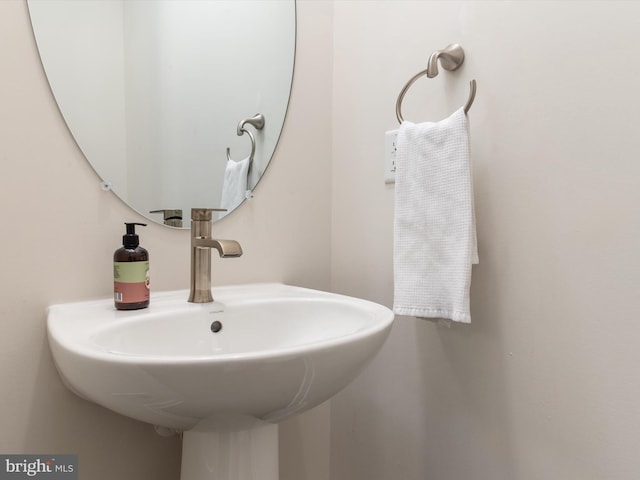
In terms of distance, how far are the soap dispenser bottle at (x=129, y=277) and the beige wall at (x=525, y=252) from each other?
53cm

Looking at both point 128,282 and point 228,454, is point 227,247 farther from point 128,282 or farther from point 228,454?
point 228,454

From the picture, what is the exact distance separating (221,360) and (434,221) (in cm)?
48

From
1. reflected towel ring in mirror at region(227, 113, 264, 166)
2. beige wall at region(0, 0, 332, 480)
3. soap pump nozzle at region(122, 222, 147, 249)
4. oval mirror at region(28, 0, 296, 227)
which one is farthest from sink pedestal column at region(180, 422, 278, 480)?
reflected towel ring in mirror at region(227, 113, 264, 166)

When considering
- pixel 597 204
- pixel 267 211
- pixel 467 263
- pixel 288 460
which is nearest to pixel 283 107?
pixel 267 211

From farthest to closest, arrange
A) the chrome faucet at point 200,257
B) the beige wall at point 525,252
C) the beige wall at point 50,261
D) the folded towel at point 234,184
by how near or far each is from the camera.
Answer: the folded towel at point 234,184
the chrome faucet at point 200,257
the beige wall at point 50,261
the beige wall at point 525,252

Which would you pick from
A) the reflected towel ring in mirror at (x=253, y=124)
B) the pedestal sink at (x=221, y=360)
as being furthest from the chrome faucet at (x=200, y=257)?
the reflected towel ring in mirror at (x=253, y=124)

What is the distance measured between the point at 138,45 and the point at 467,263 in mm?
769

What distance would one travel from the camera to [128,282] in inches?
29.0

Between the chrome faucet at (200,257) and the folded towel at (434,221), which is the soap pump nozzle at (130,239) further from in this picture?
the folded towel at (434,221)

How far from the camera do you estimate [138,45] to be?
33.8 inches

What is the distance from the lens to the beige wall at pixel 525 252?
2.01 ft

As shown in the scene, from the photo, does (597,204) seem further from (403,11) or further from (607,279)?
(403,11)

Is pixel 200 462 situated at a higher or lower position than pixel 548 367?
lower

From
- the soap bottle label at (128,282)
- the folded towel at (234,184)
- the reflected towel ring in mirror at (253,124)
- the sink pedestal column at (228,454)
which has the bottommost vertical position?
the sink pedestal column at (228,454)
